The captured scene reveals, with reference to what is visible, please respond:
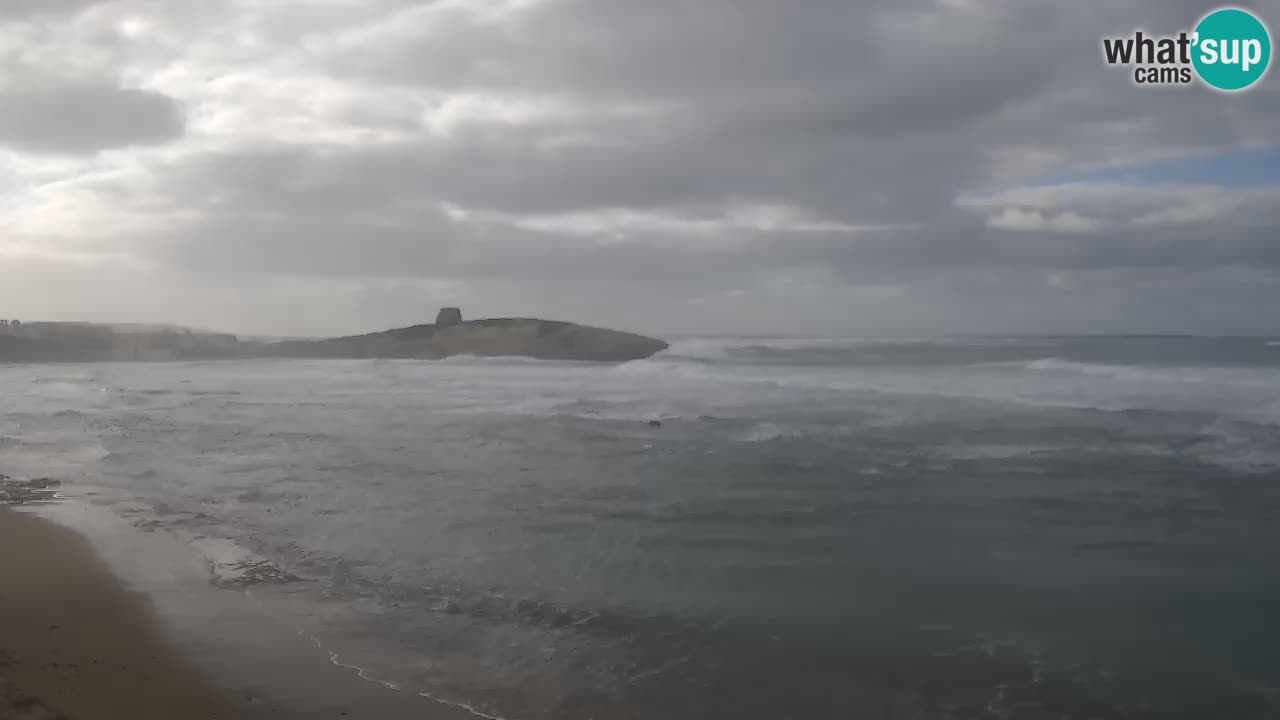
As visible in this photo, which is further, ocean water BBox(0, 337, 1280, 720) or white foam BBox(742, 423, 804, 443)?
white foam BBox(742, 423, 804, 443)

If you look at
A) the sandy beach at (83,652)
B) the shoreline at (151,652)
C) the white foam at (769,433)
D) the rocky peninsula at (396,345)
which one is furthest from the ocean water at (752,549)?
the rocky peninsula at (396,345)

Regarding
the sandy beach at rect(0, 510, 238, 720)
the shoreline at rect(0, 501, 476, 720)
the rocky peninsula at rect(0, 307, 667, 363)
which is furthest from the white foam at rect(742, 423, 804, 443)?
the rocky peninsula at rect(0, 307, 667, 363)

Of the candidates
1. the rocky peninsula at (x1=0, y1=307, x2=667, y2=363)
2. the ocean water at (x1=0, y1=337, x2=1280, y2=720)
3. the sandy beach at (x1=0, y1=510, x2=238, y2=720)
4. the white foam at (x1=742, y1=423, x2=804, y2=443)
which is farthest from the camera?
the rocky peninsula at (x1=0, y1=307, x2=667, y2=363)

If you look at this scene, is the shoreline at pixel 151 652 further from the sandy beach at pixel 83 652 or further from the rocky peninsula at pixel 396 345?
the rocky peninsula at pixel 396 345

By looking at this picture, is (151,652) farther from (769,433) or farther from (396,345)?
(396,345)

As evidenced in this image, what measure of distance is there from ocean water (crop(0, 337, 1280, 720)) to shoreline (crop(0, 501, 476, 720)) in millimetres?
262

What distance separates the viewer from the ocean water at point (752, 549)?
5.63 metres

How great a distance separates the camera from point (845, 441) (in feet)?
53.7

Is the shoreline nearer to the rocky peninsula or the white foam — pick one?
the white foam

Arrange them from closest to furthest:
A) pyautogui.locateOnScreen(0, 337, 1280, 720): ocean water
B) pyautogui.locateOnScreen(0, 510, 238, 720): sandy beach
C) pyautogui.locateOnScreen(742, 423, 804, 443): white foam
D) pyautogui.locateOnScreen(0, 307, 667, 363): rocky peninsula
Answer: pyautogui.locateOnScreen(0, 510, 238, 720): sandy beach, pyautogui.locateOnScreen(0, 337, 1280, 720): ocean water, pyautogui.locateOnScreen(742, 423, 804, 443): white foam, pyautogui.locateOnScreen(0, 307, 667, 363): rocky peninsula

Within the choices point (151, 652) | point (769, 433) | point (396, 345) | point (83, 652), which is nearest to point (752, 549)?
point (151, 652)

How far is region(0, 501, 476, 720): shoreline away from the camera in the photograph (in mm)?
4984

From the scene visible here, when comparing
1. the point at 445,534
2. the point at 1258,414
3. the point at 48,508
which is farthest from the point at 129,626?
the point at 1258,414

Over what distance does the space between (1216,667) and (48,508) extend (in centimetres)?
1193
